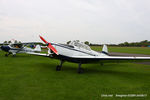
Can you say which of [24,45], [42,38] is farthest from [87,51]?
[24,45]

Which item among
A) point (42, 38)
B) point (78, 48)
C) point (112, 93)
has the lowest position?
point (112, 93)

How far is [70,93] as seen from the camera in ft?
11.9

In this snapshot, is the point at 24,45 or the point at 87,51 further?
the point at 24,45

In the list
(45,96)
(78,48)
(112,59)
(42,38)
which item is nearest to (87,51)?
(78,48)

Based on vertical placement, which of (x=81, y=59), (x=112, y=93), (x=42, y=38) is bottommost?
(x=112, y=93)

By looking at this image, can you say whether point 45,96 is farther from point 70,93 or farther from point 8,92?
point 8,92

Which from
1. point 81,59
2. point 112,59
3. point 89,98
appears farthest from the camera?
point 81,59

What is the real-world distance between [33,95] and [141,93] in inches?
139

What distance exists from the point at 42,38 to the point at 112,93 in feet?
16.4

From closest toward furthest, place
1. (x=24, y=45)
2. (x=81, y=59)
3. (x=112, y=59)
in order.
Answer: (x=112, y=59) < (x=81, y=59) < (x=24, y=45)

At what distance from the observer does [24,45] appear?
1786 centimetres

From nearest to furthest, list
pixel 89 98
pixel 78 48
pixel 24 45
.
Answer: pixel 89 98, pixel 78 48, pixel 24 45

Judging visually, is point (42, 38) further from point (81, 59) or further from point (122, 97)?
point (122, 97)

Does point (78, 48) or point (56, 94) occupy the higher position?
point (78, 48)
